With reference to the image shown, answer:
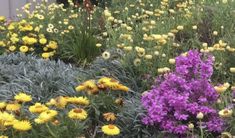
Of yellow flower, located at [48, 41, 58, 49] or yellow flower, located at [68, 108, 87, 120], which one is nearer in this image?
yellow flower, located at [68, 108, 87, 120]

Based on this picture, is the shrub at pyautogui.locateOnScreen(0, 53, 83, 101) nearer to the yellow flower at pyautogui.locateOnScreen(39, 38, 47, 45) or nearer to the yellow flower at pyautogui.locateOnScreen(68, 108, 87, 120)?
the yellow flower at pyautogui.locateOnScreen(39, 38, 47, 45)

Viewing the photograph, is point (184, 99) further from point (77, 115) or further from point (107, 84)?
point (77, 115)

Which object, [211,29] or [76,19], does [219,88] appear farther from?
[76,19]

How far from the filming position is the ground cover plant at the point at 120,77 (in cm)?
309

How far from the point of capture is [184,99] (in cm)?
315

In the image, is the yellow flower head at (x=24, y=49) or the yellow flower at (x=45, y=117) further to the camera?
the yellow flower head at (x=24, y=49)

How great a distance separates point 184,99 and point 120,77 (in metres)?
1.20

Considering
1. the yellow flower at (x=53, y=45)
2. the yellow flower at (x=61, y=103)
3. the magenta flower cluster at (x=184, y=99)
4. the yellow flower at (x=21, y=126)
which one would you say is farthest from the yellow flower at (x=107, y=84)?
the yellow flower at (x=53, y=45)

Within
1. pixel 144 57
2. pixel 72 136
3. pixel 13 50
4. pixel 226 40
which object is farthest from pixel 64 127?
pixel 13 50

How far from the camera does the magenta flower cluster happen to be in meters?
3.11

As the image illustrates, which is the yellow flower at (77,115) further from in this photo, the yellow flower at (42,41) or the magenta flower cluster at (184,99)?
the yellow flower at (42,41)

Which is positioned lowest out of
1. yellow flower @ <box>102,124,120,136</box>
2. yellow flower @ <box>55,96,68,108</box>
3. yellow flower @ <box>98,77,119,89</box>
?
yellow flower @ <box>102,124,120,136</box>

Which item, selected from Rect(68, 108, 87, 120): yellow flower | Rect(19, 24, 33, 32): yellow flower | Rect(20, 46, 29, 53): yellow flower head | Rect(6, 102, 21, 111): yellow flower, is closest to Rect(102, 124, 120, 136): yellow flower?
Rect(68, 108, 87, 120): yellow flower

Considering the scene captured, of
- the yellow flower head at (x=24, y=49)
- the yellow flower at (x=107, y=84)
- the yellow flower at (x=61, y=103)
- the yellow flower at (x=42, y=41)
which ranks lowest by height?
the yellow flower at (x=61, y=103)
